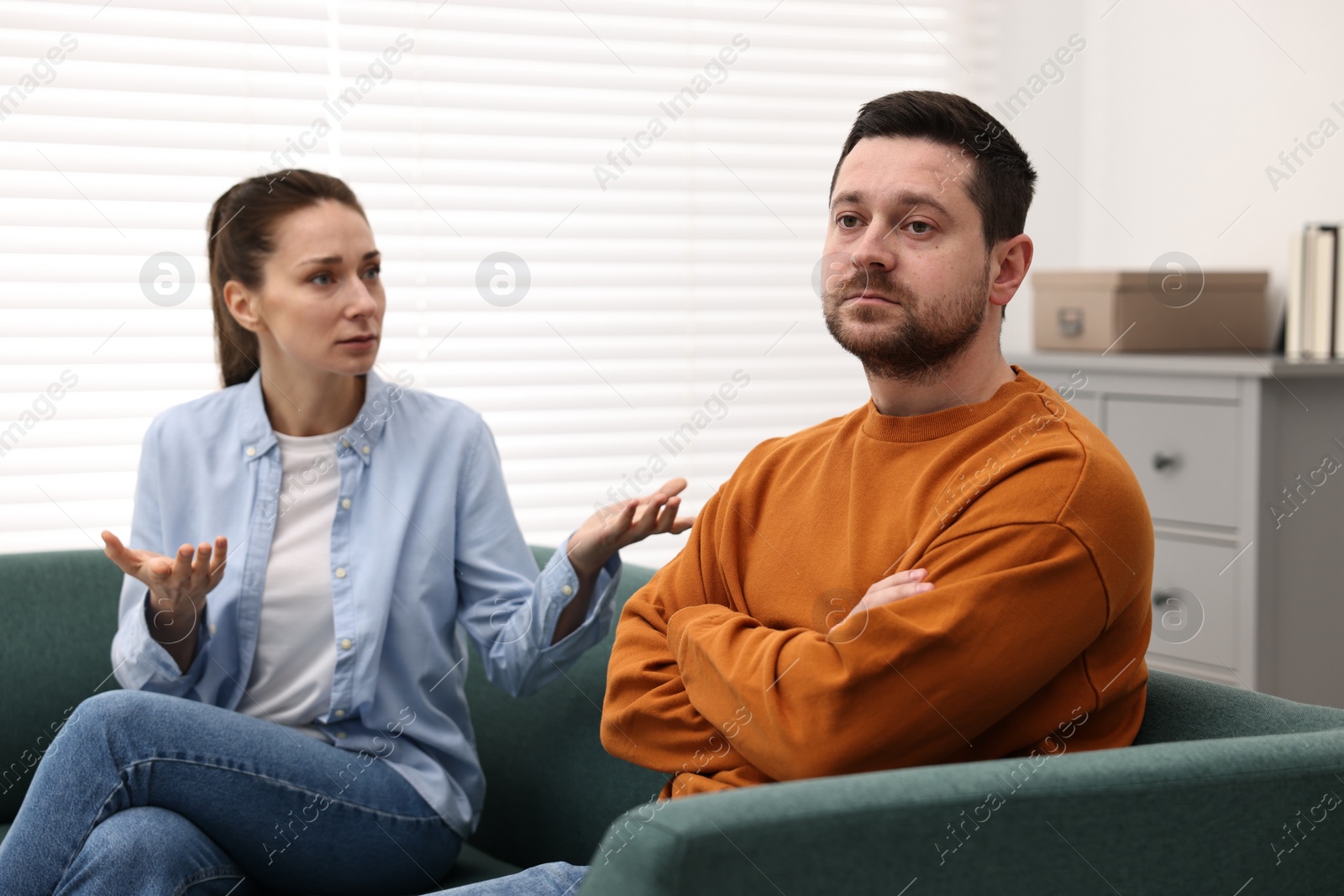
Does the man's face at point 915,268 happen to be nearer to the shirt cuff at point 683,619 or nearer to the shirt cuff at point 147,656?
the shirt cuff at point 683,619

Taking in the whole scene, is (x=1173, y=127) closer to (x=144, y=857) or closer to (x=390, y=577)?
(x=390, y=577)

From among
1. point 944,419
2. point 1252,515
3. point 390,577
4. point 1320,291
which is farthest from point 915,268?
point 1320,291

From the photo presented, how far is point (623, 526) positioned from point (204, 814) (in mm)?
628

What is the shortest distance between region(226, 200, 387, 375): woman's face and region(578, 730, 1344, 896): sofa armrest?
42.3 inches

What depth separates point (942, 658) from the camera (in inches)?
41.6

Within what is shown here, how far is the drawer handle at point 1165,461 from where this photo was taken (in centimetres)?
258

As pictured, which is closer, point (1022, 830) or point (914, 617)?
point (1022, 830)

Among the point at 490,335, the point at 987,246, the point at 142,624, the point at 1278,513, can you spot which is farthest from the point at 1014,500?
the point at 490,335

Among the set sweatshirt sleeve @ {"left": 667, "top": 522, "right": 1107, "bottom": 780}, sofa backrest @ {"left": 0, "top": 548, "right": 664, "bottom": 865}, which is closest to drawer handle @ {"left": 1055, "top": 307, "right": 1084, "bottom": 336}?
sofa backrest @ {"left": 0, "top": 548, "right": 664, "bottom": 865}

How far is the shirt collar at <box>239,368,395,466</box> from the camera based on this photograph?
185 cm

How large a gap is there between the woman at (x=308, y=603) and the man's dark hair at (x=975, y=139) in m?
0.47

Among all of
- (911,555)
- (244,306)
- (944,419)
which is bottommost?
(911,555)

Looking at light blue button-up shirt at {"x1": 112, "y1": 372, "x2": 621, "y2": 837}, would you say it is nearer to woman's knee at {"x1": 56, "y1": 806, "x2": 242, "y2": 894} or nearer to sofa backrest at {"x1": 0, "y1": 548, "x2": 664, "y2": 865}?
sofa backrest at {"x1": 0, "y1": 548, "x2": 664, "y2": 865}

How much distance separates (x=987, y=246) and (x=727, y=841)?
696 millimetres
